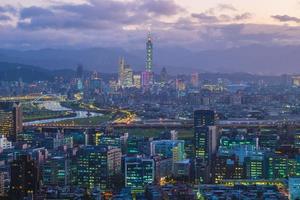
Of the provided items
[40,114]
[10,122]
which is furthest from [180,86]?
[10,122]

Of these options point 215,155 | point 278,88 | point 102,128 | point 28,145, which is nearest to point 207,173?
point 215,155

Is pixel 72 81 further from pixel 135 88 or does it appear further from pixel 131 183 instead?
pixel 131 183

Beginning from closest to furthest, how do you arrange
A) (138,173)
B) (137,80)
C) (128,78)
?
(138,173) < (137,80) < (128,78)

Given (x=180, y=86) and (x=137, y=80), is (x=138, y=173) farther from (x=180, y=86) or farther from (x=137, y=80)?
(x=137, y=80)

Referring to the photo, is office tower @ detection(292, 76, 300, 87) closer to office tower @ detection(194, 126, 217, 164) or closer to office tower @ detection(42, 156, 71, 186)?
office tower @ detection(194, 126, 217, 164)

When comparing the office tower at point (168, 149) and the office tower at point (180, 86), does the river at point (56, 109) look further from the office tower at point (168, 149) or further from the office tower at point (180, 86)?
the office tower at point (180, 86)

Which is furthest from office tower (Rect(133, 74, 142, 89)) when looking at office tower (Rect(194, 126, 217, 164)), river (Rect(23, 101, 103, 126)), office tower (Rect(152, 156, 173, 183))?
office tower (Rect(152, 156, 173, 183))

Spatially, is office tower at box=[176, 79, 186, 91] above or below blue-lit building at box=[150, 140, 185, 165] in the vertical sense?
above
